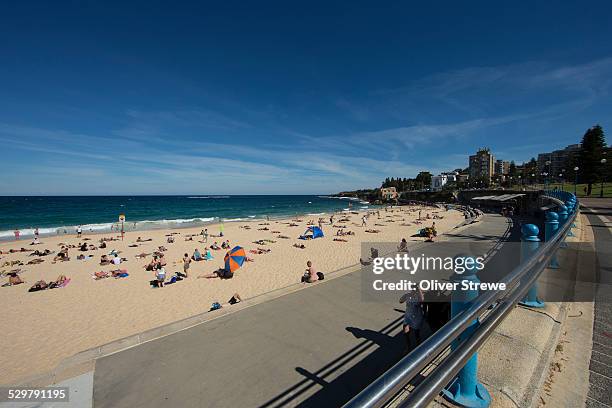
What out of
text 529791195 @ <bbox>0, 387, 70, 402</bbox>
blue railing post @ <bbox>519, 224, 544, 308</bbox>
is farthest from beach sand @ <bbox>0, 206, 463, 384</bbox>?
blue railing post @ <bbox>519, 224, 544, 308</bbox>

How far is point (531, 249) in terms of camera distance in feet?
12.5

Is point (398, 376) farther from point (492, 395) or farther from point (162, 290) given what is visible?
point (162, 290)

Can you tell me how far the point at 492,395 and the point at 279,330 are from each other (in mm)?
3610

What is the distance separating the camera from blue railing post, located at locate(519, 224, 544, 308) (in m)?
3.71

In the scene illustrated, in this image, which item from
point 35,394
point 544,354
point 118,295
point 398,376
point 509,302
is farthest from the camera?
point 118,295

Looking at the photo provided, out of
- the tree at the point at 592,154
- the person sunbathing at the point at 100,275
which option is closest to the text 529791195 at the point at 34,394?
the person sunbathing at the point at 100,275

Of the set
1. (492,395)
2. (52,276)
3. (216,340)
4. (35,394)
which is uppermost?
(492,395)

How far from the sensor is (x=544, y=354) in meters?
2.79

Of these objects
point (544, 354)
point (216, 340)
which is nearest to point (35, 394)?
point (216, 340)

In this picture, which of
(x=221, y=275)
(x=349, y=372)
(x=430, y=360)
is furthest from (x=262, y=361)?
(x=221, y=275)

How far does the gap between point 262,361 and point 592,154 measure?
6347cm

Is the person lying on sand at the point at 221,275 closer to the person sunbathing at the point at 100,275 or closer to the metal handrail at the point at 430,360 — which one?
the person sunbathing at the point at 100,275

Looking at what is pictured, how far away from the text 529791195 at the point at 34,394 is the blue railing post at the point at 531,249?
6.63 m

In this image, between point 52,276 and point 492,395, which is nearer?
point 492,395
